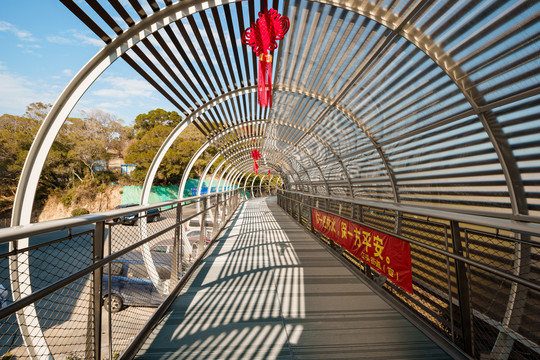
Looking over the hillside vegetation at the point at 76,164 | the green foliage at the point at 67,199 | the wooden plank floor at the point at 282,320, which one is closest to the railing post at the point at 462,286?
the wooden plank floor at the point at 282,320

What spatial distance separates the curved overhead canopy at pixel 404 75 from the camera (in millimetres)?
2885

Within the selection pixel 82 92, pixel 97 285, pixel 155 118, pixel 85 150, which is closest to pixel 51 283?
pixel 97 285

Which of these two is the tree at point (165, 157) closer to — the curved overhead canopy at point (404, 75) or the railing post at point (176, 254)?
the curved overhead canopy at point (404, 75)

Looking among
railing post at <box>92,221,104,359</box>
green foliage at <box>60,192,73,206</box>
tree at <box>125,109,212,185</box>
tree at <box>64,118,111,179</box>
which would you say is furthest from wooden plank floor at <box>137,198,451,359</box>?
tree at <box>64,118,111,179</box>

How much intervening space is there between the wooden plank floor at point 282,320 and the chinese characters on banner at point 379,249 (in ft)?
1.10

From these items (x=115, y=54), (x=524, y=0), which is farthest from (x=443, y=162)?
(x=115, y=54)

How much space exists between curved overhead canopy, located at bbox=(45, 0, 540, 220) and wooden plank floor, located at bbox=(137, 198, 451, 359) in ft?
5.74

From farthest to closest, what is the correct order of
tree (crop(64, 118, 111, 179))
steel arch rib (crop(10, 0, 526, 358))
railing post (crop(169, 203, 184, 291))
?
tree (crop(64, 118, 111, 179)) < railing post (crop(169, 203, 184, 291)) < steel arch rib (crop(10, 0, 526, 358))

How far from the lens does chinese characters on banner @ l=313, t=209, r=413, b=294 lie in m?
2.52

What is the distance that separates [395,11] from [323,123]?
4.58 m

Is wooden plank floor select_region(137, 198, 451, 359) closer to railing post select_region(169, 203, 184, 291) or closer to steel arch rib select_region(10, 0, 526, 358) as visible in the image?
railing post select_region(169, 203, 184, 291)

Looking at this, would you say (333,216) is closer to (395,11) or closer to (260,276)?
(260,276)

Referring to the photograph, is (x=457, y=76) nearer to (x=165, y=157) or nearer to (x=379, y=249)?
(x=379, y=249)

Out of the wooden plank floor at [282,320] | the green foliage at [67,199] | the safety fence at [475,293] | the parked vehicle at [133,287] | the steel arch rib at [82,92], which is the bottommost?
the green foliage at [67,199]
